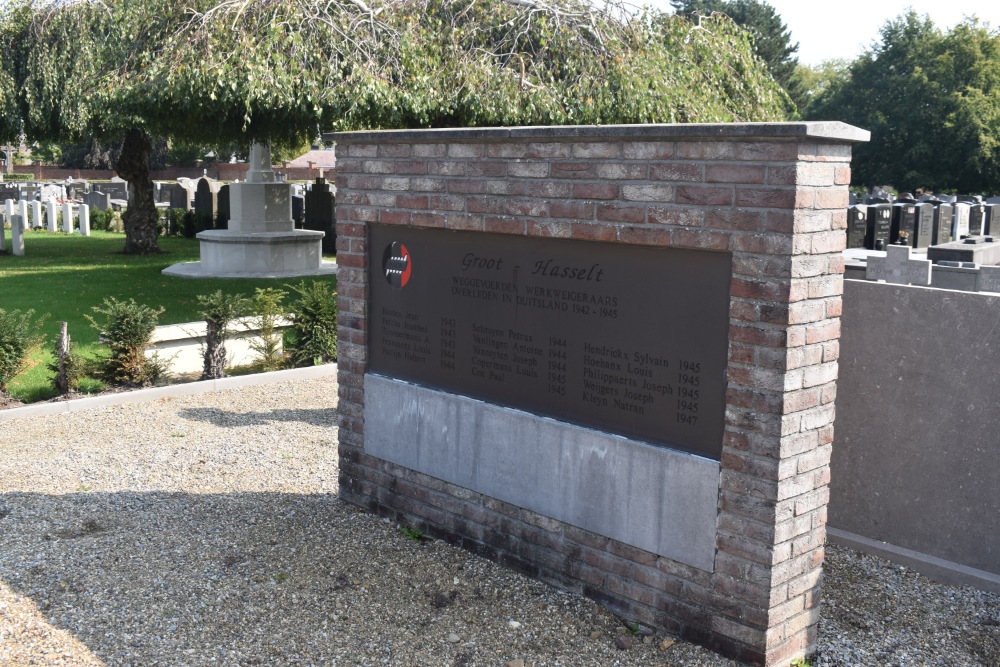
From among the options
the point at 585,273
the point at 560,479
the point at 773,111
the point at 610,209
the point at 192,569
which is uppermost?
the point at 773,111

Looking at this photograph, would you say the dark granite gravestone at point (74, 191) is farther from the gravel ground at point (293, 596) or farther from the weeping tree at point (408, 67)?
the gravel ground at point (293, 596)

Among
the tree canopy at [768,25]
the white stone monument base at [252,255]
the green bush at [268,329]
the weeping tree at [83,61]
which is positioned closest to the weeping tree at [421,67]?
the weeping tree at [83,61]

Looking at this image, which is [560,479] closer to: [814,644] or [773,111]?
[814,644]

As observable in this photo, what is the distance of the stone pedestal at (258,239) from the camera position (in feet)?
56.1

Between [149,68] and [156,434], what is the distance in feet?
20.3

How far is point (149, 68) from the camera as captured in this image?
484 inches

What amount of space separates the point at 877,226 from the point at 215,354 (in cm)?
1435

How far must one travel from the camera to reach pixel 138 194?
20438mm

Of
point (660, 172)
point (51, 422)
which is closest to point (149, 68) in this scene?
point (51, 422)

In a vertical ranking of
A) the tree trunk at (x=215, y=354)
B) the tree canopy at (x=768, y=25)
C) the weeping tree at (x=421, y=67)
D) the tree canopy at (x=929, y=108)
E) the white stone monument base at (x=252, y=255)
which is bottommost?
the tree trunk at (x=215, y=354)

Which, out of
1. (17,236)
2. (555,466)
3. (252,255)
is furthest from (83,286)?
(555,466)

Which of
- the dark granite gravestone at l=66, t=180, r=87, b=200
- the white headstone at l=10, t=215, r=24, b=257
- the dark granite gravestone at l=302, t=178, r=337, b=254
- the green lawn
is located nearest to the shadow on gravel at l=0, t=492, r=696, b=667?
the green lawn

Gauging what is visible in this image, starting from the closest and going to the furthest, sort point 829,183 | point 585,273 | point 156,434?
point 829,183 < point 585,273 < point 156,434

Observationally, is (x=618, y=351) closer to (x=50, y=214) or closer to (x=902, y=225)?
(x=902, y=225)
